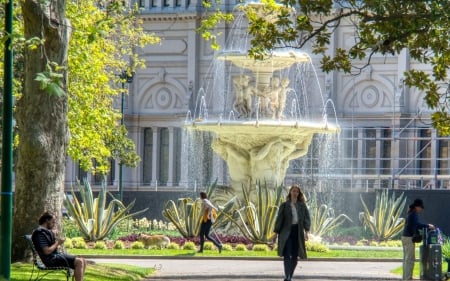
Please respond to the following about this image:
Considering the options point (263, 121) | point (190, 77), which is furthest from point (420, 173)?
point (263, 121)

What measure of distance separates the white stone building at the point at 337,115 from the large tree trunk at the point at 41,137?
35283mm

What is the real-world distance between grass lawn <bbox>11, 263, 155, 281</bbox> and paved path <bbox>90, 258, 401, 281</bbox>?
12.2 inches

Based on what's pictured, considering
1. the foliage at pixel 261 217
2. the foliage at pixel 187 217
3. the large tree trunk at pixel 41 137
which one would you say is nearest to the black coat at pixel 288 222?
the large tree trunk at pixel 41 137

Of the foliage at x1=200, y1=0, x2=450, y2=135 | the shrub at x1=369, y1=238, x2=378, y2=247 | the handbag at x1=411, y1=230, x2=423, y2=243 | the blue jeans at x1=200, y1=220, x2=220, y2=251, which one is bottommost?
the shrub at x1=369, y1=238, x2=378, y2=247

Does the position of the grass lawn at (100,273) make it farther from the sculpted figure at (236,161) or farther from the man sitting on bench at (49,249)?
the sculpted figure at (236,161)

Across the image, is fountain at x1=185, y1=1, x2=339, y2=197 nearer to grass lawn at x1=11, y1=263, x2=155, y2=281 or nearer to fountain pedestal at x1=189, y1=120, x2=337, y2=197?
fountain pedestal at x1=189, y1=120, x2=337, y2=197

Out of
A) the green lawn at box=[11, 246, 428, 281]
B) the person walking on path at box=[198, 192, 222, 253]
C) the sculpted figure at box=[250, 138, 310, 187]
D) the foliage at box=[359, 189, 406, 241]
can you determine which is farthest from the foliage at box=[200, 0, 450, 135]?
the foliage at box=[359, 189, 406, 241]

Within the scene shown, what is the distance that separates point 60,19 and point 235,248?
1149 cm

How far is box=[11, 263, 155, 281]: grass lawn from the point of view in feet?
72.8

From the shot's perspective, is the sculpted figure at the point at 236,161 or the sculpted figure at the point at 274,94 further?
the sculpted figure at the point at 274,94

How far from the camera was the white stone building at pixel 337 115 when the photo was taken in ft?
218

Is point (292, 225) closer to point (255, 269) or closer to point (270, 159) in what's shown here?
point (255, 269)

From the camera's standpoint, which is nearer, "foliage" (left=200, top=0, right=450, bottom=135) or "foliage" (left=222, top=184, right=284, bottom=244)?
"foliage" (left=200, top=0, right=450, bottom=135)

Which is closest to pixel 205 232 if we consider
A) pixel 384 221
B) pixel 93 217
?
pixel 93 217
